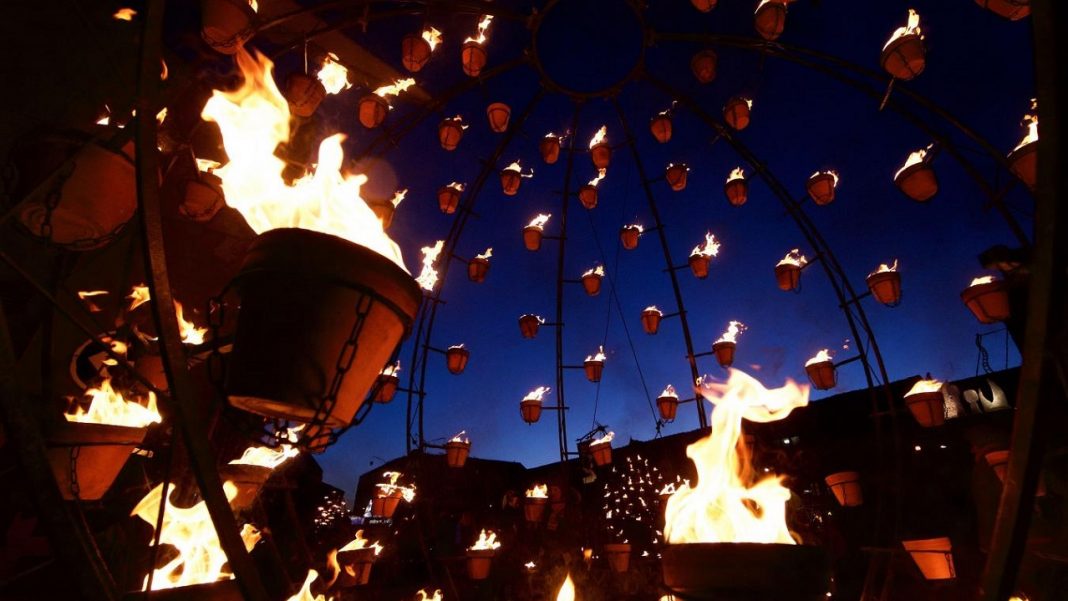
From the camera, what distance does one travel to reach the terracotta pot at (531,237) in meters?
10.9

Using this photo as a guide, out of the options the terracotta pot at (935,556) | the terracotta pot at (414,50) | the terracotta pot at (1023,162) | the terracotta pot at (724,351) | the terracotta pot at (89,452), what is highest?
the terracotta pot at (414,50)

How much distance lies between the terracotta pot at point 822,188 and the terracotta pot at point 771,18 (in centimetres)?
245

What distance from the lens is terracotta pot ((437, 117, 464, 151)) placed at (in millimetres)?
8914

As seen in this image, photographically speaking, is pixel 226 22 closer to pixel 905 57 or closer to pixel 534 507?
pixel 905 57

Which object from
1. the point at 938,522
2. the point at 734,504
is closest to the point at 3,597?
the point at 734,504

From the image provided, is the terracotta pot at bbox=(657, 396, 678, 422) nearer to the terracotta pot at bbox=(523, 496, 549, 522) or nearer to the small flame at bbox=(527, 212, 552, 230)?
the terracotta pot at bbox=(523, 496, 549, 522)

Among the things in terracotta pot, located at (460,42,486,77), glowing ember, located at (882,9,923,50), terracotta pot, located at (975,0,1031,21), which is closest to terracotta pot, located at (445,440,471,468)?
terracotta pot, located at (460,42,486,77)

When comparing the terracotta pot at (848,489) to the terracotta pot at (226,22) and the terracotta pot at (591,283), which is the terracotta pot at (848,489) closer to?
the terracotta pot at (591,283)

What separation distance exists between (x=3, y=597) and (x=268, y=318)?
3775 mm

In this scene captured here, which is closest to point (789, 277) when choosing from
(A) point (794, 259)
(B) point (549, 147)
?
(A) point (794, 259)

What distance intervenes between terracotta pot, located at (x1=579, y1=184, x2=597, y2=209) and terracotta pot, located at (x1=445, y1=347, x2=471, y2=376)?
4.00 metres

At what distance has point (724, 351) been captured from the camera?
10.4m

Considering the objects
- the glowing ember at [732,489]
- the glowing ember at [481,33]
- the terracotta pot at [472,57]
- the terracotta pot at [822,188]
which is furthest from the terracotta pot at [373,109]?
the terracotta pot at [822,188]

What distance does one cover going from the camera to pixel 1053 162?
0.95 m
